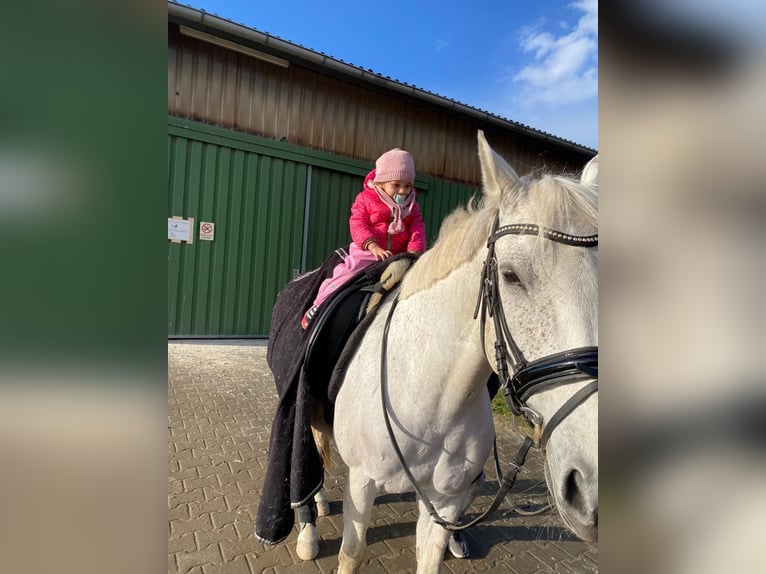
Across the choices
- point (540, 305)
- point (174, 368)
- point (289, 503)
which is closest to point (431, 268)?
point (540, 305)

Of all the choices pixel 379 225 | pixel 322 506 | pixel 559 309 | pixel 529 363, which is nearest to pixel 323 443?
pixel 322 506

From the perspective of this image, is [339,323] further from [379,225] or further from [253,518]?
[253,518]

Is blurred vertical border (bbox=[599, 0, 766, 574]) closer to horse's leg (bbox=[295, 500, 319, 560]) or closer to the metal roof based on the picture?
horse's leg (bbox=[295, 500, 319, 560])

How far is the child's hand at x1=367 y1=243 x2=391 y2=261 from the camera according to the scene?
7.57 feet

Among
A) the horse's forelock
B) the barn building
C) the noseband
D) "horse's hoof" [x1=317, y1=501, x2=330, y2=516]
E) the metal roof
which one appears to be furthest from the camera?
the barn building

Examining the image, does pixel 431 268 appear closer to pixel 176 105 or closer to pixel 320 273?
pixel 320 273

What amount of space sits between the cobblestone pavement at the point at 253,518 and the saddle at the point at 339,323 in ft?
3.34

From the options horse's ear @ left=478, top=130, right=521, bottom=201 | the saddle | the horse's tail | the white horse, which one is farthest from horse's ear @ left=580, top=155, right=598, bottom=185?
the horse's tail

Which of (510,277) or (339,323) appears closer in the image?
(510,277)

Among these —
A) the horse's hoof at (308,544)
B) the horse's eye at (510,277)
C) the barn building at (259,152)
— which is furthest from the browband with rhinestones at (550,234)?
the barn building at (259,152)

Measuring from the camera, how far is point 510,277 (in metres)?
1.27

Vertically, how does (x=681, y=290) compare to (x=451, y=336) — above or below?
above

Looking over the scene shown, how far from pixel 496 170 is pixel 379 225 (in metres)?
1.19

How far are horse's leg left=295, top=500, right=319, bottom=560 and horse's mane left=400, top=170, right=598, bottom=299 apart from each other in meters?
1.51
